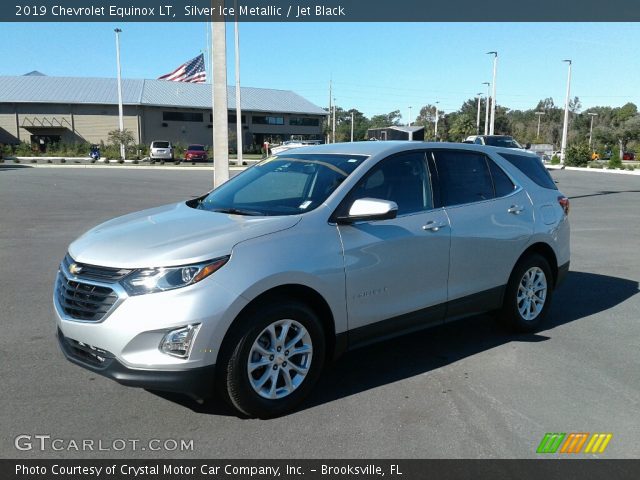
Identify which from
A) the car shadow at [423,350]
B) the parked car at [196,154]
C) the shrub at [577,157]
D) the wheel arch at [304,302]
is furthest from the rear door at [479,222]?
the parked car at [196,154]

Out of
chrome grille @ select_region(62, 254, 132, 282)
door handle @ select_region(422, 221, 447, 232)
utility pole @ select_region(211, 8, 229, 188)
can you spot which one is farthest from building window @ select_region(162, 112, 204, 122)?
chrome grille @ select_region(62, 254, 132, 282)

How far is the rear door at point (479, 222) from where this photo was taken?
4961 mm

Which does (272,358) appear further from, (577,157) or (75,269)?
(577,157)

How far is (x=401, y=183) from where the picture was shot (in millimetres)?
4762

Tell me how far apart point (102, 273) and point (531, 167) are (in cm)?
441

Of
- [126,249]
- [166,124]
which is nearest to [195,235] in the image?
[126,249]

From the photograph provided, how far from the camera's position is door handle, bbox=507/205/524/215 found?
5.47 meters

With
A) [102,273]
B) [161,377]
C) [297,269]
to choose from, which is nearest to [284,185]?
[297,269]

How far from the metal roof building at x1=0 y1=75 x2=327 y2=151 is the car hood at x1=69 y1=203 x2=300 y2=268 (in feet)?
217

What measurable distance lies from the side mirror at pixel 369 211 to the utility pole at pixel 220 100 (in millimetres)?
8899

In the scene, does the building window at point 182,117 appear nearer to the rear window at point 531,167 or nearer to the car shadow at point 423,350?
the car shadow at point 423,350

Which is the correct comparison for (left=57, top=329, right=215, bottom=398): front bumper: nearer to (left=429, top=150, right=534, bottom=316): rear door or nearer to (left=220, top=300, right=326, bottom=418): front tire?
(left=220, top=300, right=326, bottom=418): front tire

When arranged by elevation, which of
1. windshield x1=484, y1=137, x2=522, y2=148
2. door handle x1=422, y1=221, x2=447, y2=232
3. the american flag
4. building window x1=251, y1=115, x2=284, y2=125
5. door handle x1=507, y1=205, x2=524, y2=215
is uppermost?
the american flag
